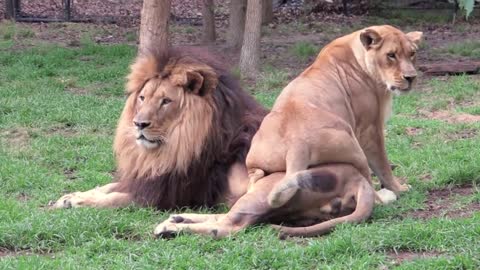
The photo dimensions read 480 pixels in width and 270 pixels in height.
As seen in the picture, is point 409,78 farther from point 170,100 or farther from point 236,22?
point 236,22

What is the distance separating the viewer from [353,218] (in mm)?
4980

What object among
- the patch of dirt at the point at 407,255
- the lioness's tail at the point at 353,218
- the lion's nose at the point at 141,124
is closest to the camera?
the patch of dirt at the point at 407,255

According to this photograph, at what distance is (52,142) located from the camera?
7926 millimetres

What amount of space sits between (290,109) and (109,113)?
410 cm

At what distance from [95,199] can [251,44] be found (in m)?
6.02

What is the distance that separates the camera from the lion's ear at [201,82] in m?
5.64

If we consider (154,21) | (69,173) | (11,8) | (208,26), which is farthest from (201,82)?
(11,8)

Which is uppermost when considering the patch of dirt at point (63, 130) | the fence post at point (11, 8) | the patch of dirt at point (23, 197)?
the patch of dirt at point (23, 197)

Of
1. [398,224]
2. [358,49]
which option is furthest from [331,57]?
[398,224]

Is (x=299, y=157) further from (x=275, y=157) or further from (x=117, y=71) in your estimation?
(x=117, y=71)

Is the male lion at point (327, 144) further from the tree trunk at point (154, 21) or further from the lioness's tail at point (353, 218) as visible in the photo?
the tree trunk at point (154, 21)

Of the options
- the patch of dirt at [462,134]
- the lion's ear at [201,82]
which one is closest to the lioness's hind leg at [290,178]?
the lion's ear at [201,82]

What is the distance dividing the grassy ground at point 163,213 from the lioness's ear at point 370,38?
105 centimetres

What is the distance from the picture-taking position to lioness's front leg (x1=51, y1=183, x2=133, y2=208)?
5.67m
